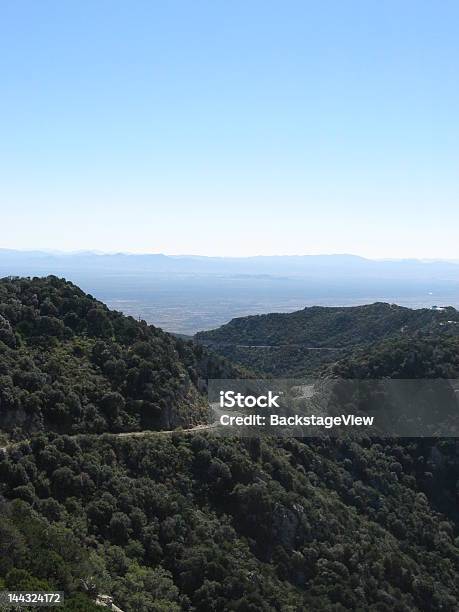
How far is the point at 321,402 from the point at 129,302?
412 feet

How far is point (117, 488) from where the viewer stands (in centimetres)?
2102

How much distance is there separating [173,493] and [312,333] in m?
35.2

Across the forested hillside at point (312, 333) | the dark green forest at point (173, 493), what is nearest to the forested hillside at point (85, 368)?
the dark green forest at point (173, 493)

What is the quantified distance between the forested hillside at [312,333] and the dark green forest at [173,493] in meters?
14.7

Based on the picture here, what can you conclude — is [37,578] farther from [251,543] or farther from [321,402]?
[321,402]

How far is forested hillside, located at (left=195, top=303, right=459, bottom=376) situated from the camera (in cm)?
4881

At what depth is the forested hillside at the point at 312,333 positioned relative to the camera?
1922 inches

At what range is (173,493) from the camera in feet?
73.4

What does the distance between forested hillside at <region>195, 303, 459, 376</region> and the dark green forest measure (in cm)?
1470

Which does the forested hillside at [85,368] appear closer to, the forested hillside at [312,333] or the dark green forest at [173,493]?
the dark green forest at [173,493]

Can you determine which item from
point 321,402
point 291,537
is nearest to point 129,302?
point 321,402

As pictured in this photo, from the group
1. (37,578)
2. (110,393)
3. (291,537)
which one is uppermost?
(110,393)

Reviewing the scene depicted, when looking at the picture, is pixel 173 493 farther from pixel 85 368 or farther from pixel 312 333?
pixel 312 333

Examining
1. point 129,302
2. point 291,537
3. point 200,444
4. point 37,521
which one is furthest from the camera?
point 129,302
